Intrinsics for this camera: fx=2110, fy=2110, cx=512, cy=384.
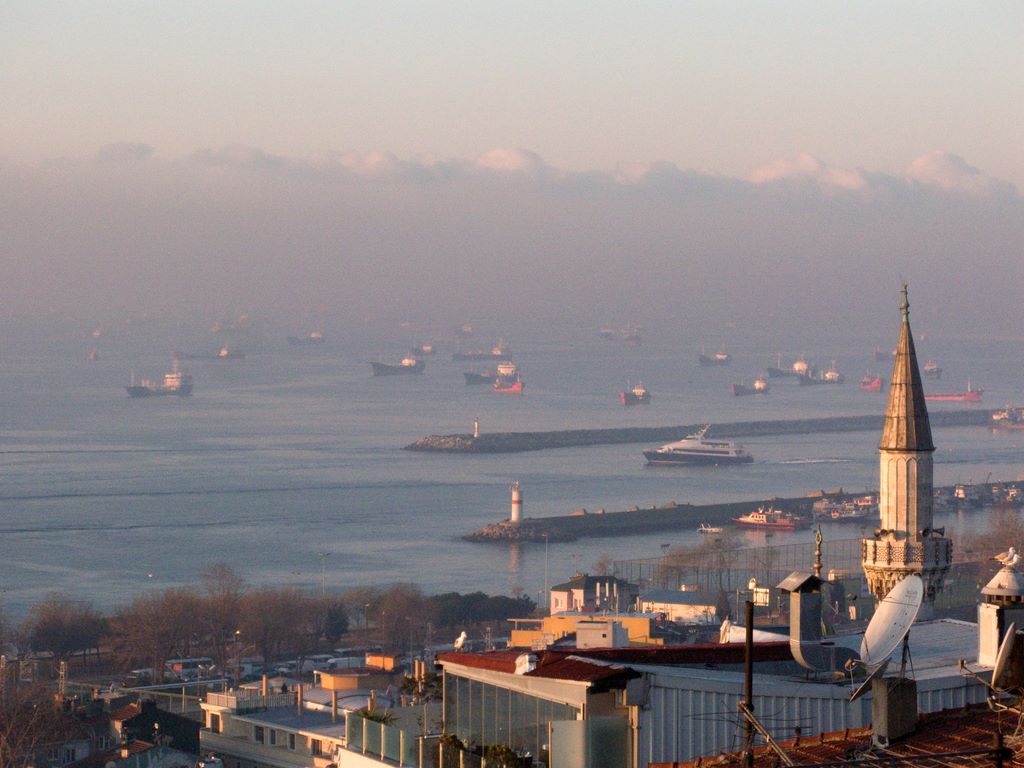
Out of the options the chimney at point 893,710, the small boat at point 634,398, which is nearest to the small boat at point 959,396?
the small boat at point 634,398

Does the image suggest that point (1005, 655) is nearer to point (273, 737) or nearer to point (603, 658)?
point (603, 658)

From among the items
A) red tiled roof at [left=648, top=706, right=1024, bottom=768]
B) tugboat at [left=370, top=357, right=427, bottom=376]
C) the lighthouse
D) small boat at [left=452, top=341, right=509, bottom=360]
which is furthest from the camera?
small boat at [left=452, top=341, right=509, bottom=360]

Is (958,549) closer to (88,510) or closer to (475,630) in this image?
(475,630)

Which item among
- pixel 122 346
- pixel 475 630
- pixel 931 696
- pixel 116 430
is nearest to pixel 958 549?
pixel 475 630

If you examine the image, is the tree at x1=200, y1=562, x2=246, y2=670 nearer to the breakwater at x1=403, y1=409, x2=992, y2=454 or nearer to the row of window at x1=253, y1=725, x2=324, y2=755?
the row of window at x1=253, y1=725, x2=324, y2=755

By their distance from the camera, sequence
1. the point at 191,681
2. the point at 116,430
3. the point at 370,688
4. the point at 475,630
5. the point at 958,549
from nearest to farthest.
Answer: the point at 370,688
the point at 191,681
the point at 475,630
the point at 958,549
the point at 116,430

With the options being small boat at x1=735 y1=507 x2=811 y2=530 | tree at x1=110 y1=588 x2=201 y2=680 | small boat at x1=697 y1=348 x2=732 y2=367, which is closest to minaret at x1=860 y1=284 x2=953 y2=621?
tree at x1=110 y1=588 x2=201 y2=680
